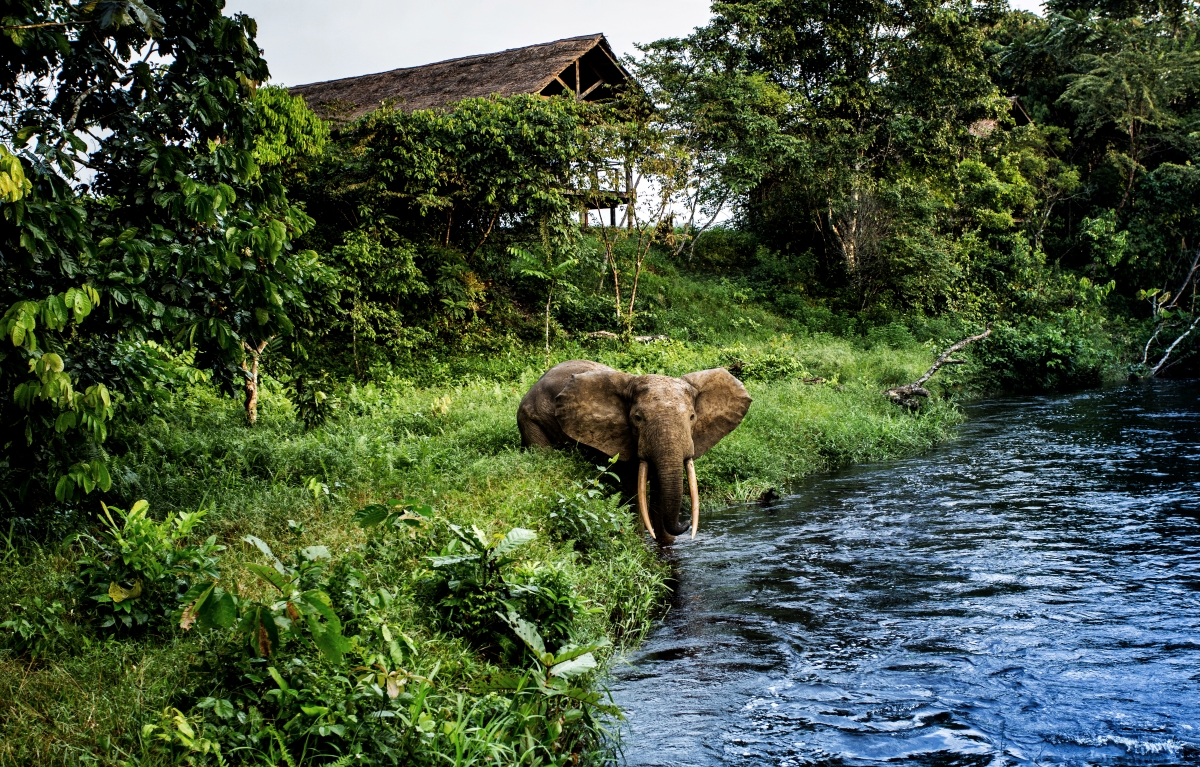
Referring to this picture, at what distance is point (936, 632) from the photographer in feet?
17.4

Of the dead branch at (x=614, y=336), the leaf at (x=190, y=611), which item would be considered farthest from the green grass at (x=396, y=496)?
the dead branch at (x=614, y=336)

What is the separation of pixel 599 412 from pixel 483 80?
582 inches

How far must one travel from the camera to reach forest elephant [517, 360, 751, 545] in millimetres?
7301

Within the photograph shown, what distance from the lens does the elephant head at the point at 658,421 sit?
728 cm

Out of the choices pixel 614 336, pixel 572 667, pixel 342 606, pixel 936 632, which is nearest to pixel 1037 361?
pixel 614 336

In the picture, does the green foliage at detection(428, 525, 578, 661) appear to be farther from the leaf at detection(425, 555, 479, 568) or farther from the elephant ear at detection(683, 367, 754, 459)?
the elephant ear at detection(683, 367, 754, 459)

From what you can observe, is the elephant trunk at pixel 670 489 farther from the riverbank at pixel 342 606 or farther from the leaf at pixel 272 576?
the leaf at pixel 272 576

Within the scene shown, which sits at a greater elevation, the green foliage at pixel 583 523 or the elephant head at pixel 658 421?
the elephant head at pixel 658 421

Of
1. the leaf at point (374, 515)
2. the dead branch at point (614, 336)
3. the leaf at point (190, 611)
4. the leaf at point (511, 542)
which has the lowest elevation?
the leaf at point (511, 542)

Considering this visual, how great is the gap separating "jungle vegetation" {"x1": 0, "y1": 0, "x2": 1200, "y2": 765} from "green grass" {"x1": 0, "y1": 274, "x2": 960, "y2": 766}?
0.11 feet

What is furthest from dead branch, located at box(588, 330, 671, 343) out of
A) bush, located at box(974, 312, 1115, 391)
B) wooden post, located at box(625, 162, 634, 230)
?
bush, located at box(974, 312, 1115, 391)

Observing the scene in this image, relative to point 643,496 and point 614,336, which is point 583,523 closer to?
point 643,496

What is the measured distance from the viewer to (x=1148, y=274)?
26.4 m

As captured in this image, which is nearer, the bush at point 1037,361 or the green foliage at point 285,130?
the green foliage at point 285,130
